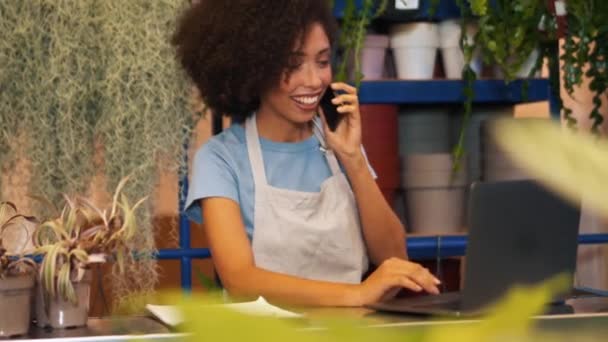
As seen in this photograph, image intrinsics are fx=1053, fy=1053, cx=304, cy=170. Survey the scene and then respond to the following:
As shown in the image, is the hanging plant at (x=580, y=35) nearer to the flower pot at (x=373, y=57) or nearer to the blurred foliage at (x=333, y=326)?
the flower pot at (x=373, y=57)

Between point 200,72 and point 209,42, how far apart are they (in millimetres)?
68

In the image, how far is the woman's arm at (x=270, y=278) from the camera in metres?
1.81

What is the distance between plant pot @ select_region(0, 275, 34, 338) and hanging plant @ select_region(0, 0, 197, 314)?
3.13 ft

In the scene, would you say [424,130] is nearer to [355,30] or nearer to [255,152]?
[355,30]

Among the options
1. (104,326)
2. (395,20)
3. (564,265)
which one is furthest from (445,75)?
(104,326)

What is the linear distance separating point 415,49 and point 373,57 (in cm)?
11

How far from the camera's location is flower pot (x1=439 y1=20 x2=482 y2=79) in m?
2.66

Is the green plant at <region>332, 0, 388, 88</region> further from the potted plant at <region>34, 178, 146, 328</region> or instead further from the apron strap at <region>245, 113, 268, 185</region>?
the potted plant at <region>34, 178, 146, 328</region>

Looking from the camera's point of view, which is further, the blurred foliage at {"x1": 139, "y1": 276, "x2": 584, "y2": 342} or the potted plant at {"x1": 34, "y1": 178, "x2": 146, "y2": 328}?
the potted plant at {"x1": 34, "y1": 178, "x2": 146, "y2": 328}

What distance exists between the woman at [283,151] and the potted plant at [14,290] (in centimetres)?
69

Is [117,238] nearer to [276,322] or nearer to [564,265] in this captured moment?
[564,265]

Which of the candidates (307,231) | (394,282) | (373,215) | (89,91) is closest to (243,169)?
(307,231)

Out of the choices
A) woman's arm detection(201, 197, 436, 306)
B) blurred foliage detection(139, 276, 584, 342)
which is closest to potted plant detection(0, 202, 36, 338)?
woman's arm detection(201, 197, 436, 306)

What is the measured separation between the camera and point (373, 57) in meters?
2.62
